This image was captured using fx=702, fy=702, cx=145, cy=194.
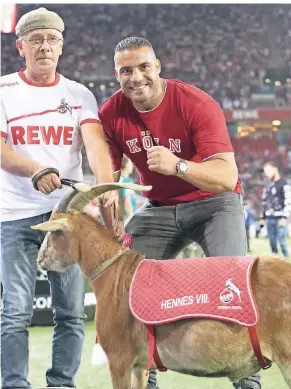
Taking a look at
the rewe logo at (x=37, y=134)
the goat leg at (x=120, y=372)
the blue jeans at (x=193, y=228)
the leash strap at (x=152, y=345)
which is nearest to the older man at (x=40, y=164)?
the rewe logo at (x=37, y=134)

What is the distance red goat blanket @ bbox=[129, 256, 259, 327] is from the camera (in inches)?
122

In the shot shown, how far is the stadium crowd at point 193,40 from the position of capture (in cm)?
2441

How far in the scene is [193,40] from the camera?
25656 millimetres

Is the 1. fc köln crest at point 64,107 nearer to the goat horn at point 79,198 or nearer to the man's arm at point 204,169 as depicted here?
the goat horn at point 79,198

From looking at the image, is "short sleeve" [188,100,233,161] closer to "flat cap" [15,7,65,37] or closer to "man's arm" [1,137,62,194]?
"man's arm" [1,137,62,194]

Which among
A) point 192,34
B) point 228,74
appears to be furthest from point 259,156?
point 192,34

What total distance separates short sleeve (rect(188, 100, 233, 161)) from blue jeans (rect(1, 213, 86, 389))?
3.33 feet

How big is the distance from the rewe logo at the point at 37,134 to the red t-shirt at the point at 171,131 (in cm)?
29

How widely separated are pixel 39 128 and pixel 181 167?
3.39 ft

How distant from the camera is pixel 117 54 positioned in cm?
384

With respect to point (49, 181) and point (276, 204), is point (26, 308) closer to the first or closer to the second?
point (49, 181)

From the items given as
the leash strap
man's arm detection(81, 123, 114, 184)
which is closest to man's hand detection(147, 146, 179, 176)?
man's arm detection(81, 123, 114, 184)

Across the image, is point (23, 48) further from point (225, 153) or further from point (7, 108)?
point (225, 153)

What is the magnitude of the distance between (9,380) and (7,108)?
1.56 m
